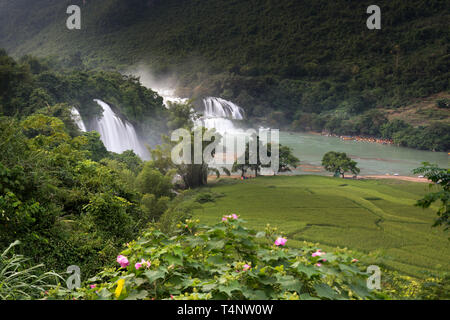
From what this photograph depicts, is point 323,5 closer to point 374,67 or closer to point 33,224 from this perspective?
point 374,67

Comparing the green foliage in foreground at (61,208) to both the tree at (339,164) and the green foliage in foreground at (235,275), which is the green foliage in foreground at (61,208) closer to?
the green foliage in foreground at (235,275)

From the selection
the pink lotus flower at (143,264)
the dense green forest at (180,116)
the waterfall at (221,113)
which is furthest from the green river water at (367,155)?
the pink lotus flower at (143,264)

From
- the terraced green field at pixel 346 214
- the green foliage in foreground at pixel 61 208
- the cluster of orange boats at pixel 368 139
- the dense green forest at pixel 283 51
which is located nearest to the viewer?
the green foliage in foreground at pixel 61 208

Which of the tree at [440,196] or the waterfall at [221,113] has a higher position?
the waterfall at [221,113]

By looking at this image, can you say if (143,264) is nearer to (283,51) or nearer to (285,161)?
(285,161)

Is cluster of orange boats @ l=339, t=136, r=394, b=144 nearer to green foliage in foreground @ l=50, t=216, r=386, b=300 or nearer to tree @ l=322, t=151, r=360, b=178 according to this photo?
tree @ l=322, t=151, r=360, b=178

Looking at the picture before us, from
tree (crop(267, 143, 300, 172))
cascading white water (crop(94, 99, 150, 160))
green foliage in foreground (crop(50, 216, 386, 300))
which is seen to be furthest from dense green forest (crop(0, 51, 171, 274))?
tree (crop(267, 143, 300, 172))
